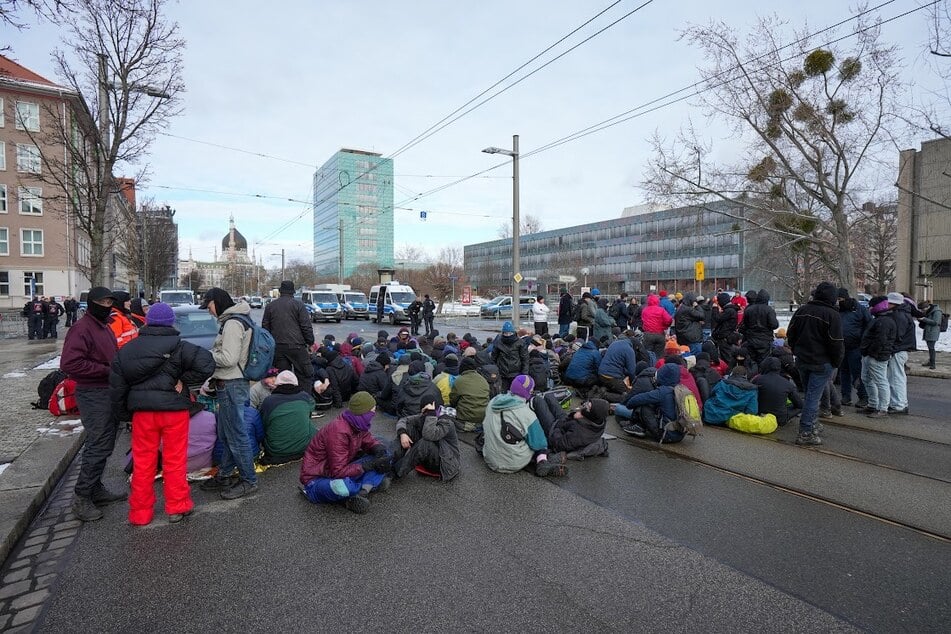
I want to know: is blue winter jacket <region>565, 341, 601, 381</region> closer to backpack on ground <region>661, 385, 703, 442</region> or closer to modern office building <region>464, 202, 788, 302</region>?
backpack on ground <region>661, 385, 703, 442</region>

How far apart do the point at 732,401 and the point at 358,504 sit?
555cm

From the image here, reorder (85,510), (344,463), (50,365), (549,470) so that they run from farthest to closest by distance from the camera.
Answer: (50,365), (549,470), (344,463), (85,510)

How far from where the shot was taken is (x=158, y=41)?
499 inches

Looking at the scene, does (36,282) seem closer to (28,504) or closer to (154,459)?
(28,504)

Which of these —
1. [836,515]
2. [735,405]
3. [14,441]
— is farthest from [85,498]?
[735,405]

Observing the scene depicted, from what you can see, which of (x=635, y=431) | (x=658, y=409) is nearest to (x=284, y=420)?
(x=635, y=431)

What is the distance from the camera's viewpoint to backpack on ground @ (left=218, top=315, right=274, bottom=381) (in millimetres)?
5020

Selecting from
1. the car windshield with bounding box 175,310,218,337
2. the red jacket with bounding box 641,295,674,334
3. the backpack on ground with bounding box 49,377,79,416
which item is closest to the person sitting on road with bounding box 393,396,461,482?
the backpack on ground with bounding box 49,377,79,416

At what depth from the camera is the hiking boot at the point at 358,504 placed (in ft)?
15.5

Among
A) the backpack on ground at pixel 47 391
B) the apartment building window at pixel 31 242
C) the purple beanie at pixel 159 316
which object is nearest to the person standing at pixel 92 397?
the purple beanie at pixel 159 316

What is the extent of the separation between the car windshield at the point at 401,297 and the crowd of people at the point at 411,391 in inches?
797

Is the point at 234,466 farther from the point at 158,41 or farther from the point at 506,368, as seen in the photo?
the point at 158,41

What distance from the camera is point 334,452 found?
4910 mm

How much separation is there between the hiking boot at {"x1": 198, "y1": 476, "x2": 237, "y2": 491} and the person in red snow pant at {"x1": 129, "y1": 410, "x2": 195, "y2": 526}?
0.65m
